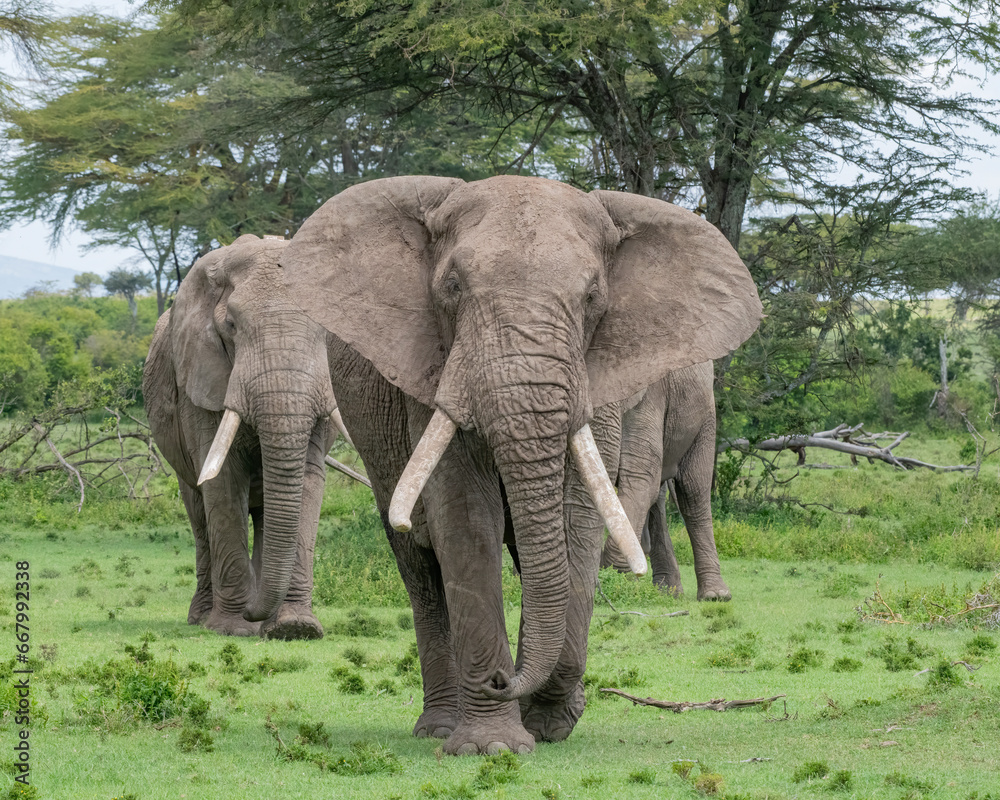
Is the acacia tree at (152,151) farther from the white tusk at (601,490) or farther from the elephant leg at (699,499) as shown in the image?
the white tusk at (601,490)

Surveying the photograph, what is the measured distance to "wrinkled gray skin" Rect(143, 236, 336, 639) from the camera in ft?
29.9

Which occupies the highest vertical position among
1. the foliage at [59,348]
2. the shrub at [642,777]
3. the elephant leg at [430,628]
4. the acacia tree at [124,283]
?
the acacia tree at [124,283]

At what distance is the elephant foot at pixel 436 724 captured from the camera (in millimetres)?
6102

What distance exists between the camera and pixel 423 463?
16.2 ft

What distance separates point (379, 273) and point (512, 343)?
Result: 100 centimetres

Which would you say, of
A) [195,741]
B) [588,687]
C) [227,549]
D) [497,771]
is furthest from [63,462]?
[497,771]

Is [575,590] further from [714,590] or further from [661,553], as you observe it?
[661,553]

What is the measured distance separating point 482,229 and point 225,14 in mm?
12040

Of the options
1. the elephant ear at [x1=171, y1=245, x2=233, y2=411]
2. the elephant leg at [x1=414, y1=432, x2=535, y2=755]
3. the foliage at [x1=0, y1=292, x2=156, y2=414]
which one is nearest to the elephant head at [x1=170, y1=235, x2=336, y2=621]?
the elephant ear at [x1=171, y1=245, x2=233, y2=411]

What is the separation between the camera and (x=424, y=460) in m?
4.95

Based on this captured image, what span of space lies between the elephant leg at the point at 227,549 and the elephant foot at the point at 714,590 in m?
3.98

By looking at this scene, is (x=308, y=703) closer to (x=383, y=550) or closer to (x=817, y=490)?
(x=383, y=550)

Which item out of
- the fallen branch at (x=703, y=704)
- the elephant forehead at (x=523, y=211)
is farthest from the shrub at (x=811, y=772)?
the elephant forehead at (x=523, y=211)

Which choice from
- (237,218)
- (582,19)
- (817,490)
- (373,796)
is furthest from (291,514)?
(237,218)
